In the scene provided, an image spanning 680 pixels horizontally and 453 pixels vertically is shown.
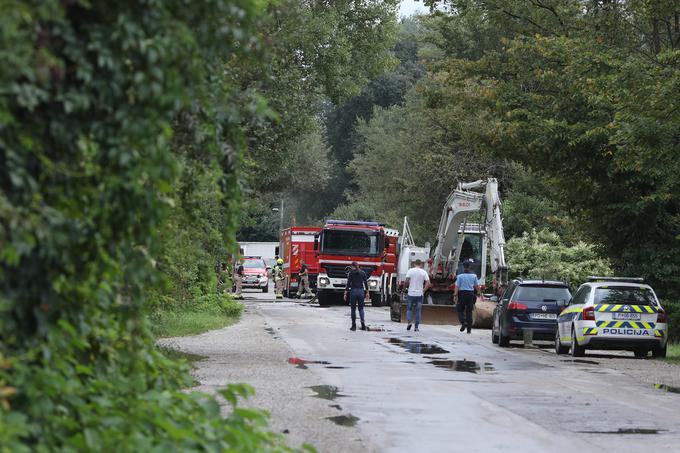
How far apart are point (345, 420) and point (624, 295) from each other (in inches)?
526

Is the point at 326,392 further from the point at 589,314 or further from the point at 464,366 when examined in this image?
the point at 589,314

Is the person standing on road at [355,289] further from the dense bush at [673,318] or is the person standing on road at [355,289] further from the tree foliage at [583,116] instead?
the dense bush at [673,318]

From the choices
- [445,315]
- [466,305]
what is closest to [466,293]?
[466,305]

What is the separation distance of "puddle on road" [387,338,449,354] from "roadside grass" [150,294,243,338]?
485 cm

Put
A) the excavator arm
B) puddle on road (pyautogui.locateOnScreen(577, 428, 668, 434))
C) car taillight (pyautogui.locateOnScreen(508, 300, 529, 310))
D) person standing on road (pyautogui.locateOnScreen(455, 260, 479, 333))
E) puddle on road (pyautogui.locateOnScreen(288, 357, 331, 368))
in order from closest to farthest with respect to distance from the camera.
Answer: puddle on road (pyautogui.locateOnScreen(577, 428, 668, 434)) < puddle on road (pyautogui.locateOnScreen(288, 357, 331, 368)) < car taillight (pyautogui.locateOnScreen(508, 300, 529, 310)) < person standing on road (pyautogui.locateOnScreen(455, 260, 479, 333)) < the excavator arm

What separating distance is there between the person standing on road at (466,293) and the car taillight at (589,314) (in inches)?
295

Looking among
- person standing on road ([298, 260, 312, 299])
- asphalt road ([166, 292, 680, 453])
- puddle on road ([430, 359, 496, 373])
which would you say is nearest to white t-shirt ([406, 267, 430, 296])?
asphalt road ([166, 292, 680, 453])

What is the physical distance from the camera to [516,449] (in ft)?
33.3

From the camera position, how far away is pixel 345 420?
11781mm

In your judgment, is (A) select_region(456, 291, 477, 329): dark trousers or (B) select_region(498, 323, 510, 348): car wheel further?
(A) select_region(456, 291, 477, 329): dark trousers

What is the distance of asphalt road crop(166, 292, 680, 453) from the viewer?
10781 millimetres

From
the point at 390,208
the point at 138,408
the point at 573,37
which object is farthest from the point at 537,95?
the point at 390,208

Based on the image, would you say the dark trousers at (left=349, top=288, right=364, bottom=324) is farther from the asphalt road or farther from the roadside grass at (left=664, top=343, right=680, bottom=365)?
the roadside grass at (left=664, top=343, right=680, bottom=365)

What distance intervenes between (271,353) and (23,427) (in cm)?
1634
